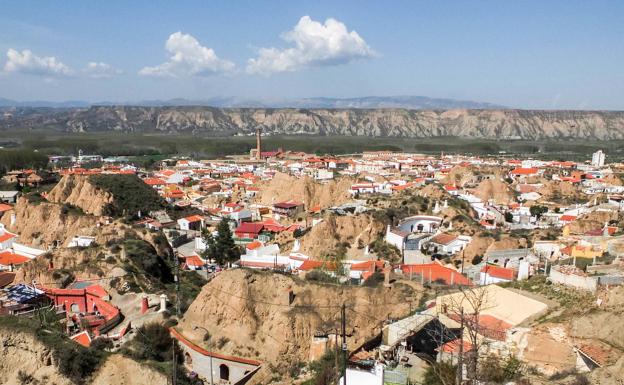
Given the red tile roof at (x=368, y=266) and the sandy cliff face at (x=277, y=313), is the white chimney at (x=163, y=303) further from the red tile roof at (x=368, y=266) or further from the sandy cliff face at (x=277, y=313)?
the red tile roof at (x=368, y=266)

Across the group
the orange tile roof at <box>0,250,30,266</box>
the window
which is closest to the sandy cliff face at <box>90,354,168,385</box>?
the window

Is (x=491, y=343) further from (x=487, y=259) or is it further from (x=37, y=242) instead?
(x=37, y=242)

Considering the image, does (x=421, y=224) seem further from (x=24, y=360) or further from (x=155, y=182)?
(x=155, y=182)

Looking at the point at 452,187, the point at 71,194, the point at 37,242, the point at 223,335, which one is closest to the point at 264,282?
the point at 223,335

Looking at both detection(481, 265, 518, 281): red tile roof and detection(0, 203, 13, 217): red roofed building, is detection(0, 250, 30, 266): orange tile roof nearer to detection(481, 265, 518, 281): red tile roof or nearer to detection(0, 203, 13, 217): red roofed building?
detection(0, 203, 13, 217): red roofed building

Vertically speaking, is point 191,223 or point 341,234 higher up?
point 341,234

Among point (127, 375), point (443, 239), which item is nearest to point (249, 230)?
point (443, 239)

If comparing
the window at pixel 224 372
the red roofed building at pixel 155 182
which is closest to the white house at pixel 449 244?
the window at pixel 224 372
